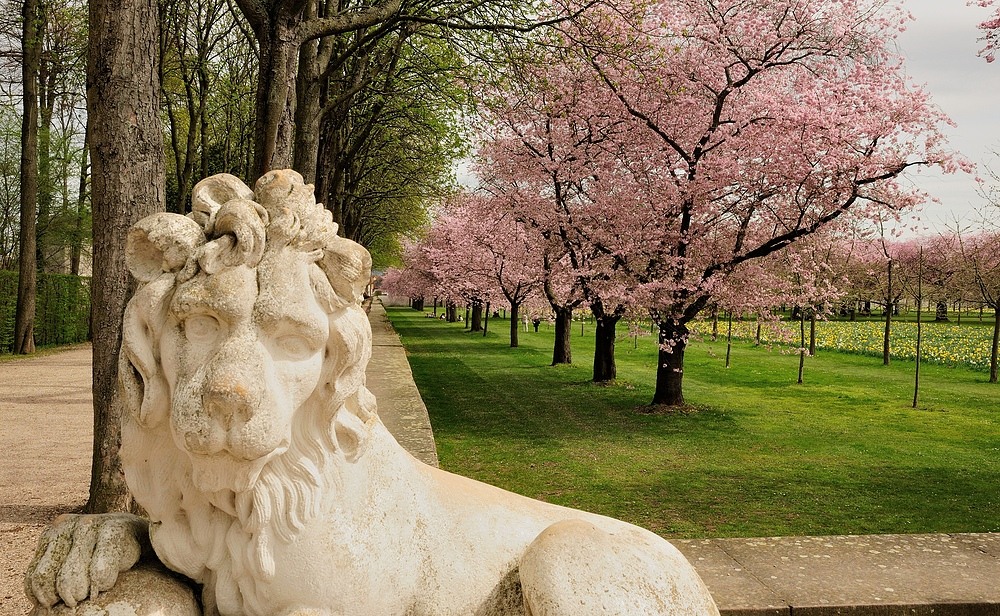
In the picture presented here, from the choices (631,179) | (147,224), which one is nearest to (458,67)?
(631,179)

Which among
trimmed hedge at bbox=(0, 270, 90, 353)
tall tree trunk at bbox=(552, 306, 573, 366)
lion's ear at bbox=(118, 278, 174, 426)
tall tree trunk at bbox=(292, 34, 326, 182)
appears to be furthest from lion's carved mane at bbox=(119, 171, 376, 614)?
trimmed hedge at bbox=(0, 270, 90, 353)

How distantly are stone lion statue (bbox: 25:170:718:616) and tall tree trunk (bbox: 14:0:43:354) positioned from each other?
18329 mm

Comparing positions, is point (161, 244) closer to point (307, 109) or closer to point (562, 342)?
point (307, 109)

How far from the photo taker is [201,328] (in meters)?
1.66

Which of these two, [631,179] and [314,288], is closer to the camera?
[314,288]

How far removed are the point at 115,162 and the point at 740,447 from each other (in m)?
9.32

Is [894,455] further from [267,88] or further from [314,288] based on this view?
[314,288]

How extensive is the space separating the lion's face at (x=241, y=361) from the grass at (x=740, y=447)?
6.20 metres

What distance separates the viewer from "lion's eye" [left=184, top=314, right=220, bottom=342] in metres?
A: 1.65

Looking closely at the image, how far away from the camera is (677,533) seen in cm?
729

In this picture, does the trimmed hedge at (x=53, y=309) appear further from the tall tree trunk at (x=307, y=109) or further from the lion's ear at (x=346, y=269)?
the lion's ear at (x=346, y=269)

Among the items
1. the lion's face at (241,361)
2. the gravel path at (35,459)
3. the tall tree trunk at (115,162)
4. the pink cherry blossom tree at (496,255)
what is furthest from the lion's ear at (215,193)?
the pink cherry blossom tree at (496,255)

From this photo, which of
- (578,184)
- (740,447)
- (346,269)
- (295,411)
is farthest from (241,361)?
(578,184)

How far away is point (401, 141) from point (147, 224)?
1860 centimetres
